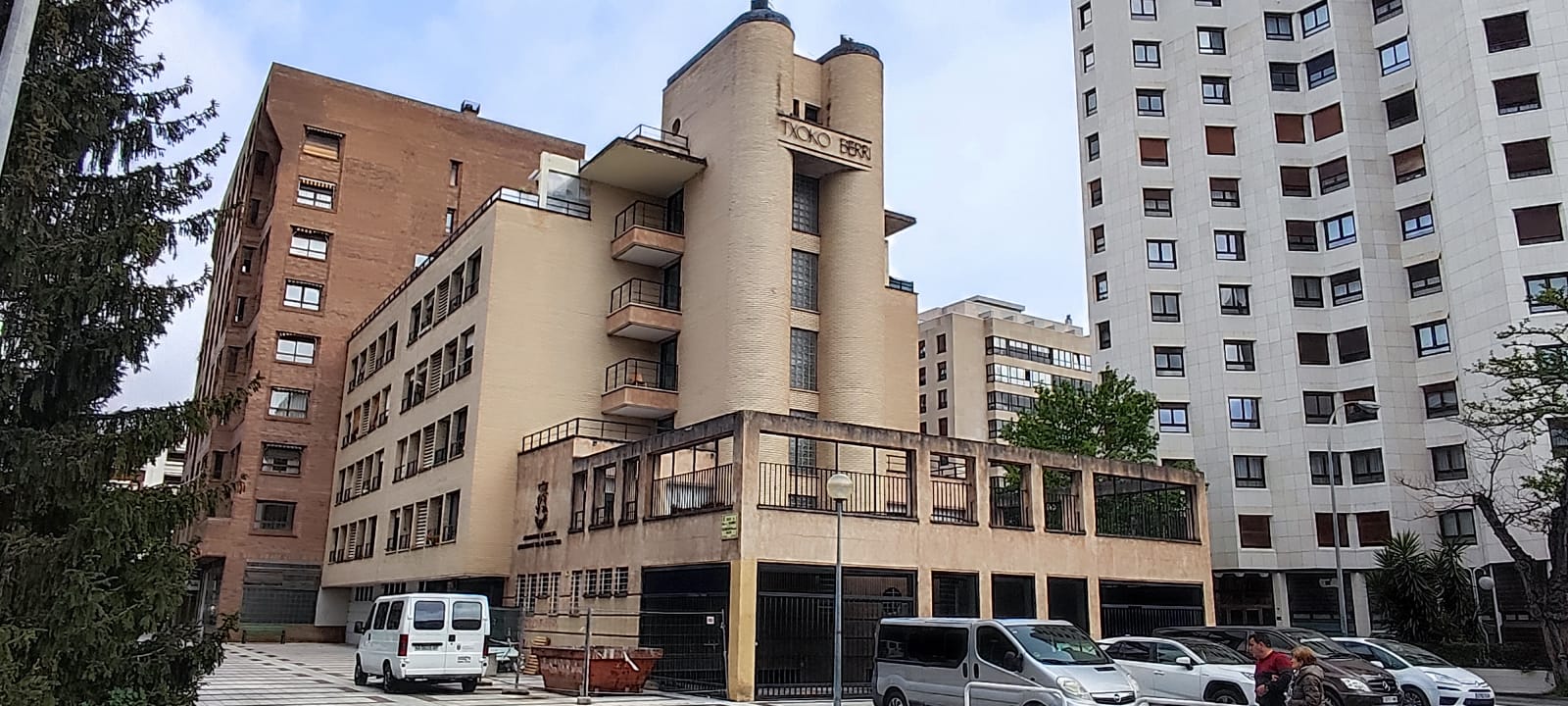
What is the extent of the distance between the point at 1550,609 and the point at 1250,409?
62.5 feet

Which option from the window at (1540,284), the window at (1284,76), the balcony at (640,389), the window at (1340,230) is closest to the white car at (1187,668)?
the balcony at (640,389)

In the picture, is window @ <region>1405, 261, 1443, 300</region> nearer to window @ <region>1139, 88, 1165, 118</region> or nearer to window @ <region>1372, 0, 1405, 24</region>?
window @ <region>1372, 0, 1405, 24</region>

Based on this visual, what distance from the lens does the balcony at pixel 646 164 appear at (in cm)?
3681

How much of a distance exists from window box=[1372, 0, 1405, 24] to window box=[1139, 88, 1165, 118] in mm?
9187

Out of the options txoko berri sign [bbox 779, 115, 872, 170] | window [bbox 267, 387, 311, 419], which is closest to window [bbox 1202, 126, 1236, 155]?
txoko berri sign [bbox 779, 115, 872, 170]

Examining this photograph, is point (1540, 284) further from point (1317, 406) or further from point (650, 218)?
point (650, 218)

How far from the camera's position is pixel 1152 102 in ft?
171

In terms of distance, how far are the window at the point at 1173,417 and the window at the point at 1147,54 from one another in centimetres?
1620

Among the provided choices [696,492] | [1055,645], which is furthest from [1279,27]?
[1055,645]

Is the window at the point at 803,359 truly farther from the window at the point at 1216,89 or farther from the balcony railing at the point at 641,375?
the window at the point at 1216,89

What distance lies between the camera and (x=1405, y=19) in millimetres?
47188

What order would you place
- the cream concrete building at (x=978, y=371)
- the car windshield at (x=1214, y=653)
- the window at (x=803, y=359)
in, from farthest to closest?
the cream concrete building at (x=978, y=371)
the window at (x=803, y=359)
the car windshield at (x=1214, y=653)

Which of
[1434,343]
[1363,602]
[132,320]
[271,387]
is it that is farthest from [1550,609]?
[271,387]

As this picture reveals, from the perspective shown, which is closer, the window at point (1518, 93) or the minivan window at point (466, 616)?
the minivan window at point (466, 616)
